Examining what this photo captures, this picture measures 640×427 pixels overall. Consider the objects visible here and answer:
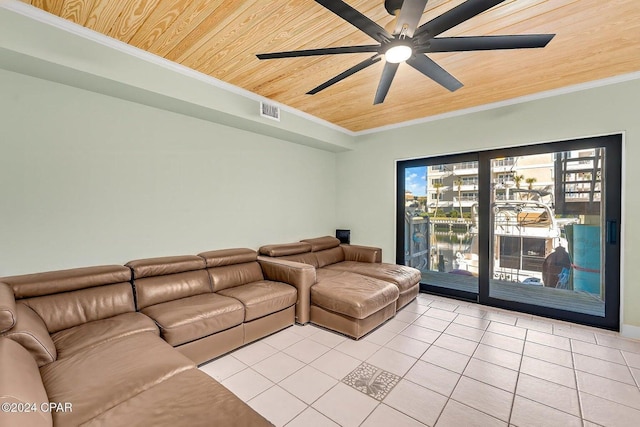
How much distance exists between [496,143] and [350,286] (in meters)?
2.79

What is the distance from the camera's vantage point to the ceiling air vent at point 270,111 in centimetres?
346

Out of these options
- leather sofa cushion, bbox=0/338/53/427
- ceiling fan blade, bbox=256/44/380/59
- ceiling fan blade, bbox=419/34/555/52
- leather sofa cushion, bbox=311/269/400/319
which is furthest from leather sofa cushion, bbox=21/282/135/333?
ceiling fan blade, bbox=419/34/555/52

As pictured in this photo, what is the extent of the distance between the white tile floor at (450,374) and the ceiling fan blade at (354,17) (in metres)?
2.47

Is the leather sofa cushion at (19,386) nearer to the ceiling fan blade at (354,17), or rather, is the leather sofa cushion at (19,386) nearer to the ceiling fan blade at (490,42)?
the ceiling fan blade at (354,17)

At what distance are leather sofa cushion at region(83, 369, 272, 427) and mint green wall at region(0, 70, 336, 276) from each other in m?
1.93

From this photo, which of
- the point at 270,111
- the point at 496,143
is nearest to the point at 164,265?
the point at 270,111

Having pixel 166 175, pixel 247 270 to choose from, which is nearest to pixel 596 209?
pixel 247 270

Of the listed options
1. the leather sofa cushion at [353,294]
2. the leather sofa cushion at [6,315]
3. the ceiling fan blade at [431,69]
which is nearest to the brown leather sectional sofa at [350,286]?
the leather sofa cushion at [353,294]

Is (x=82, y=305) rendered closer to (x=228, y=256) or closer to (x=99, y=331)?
(x=99, y=331)

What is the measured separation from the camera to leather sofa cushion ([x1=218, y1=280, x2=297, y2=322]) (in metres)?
2.75

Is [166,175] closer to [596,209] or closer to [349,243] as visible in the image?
[349,243]

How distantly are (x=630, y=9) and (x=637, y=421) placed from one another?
111 inches

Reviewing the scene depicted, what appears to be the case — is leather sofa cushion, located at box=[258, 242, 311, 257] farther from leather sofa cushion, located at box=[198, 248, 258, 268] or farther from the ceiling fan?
the ceiling fan

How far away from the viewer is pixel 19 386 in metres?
1.07
